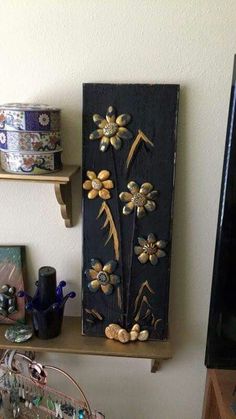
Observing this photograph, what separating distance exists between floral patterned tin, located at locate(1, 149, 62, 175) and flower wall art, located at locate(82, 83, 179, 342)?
0.32 feet

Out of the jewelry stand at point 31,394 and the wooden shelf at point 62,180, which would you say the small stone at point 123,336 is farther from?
the wooden shelf at point 62,180

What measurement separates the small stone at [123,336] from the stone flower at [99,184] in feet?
1.10

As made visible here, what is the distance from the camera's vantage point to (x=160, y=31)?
0.81m

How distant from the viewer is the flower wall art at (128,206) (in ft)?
2.73

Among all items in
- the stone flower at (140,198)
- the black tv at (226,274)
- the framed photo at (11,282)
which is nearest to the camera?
the black tv at (226,274)

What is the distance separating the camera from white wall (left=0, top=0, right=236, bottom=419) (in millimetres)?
812

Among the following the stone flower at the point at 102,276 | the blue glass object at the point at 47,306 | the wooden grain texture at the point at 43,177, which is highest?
the wooden grain texture at the point at 43,177

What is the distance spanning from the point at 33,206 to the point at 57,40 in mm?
403

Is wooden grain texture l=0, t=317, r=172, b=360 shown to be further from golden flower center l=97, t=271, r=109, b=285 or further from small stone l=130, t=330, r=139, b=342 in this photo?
golden flower center l=97, t=271, r=109, b=285

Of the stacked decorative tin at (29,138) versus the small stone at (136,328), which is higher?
the stacked decorative tin at (29,138)

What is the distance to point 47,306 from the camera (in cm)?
90

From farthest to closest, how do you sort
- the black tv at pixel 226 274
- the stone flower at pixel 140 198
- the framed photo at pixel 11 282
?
the framed photo at pixel 11 282 < the stone flower at pixel 140 198 < the black tv at pixel 226 274

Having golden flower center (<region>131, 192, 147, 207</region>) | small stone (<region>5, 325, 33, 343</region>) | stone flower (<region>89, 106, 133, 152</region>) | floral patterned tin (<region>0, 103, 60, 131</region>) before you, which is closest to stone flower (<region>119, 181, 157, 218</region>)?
golden flower center (<region>131, 192, 147, 207</region>)

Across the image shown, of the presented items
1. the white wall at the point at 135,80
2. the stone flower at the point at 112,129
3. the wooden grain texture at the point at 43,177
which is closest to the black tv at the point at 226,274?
the white wall at the point at 135,80
